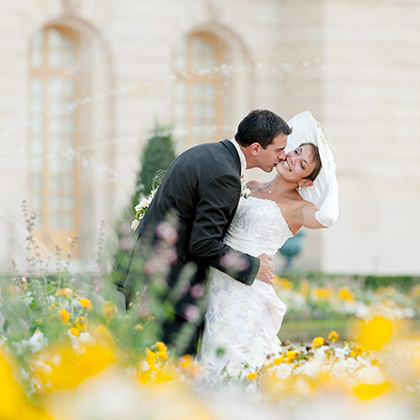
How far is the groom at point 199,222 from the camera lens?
152 inches

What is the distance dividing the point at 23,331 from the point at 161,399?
191cm

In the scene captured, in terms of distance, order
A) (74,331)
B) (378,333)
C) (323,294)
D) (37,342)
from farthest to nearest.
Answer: (323,294) < (74,331) < (37,342) < (378,333)

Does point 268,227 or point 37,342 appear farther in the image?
point 268,227

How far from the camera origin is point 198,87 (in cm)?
1770

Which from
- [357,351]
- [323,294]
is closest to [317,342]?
[357,351]

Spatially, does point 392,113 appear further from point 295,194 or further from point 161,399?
point 161,399

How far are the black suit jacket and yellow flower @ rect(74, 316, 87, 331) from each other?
0.57 m

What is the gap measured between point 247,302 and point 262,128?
0.85 m

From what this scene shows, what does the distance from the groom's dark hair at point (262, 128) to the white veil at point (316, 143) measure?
0.24 meters

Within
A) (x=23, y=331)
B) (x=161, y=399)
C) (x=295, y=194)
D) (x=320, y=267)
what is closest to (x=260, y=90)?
(x=320, y=267)

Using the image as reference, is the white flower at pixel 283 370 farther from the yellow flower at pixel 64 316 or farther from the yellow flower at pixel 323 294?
the yellow flower at pixel 323 294

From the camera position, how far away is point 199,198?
155 inches

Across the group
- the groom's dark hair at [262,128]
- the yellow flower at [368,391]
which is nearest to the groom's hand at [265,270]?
the groom's dark hair at [262,128]

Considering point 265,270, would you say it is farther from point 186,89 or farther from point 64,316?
point 186,89
